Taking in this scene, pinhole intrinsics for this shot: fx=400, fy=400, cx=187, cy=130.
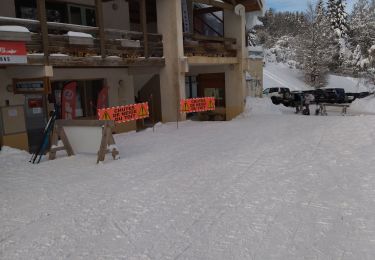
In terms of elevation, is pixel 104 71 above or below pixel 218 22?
below

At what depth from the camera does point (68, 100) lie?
49.8 feet

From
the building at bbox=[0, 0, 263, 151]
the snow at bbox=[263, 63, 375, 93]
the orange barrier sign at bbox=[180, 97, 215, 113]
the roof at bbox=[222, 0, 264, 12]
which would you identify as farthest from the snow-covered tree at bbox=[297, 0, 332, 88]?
the orange barrier sign at bbox=[180, 97, 215, 113]

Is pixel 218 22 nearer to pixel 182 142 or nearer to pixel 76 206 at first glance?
pixel 182 142

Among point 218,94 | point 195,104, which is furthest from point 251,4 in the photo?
point 195,104

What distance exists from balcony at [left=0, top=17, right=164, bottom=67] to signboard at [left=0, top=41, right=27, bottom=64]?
42 centimetres

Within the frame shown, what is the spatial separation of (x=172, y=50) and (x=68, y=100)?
485 centimetres

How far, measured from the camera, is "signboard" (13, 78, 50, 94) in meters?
11.4

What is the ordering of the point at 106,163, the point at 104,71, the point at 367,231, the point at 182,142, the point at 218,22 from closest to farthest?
the point at 367,231
the point at 106,163
the point at 182,142
the point at 104,71
the point at 218,22

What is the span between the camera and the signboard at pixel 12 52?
10352mm

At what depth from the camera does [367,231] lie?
4910 mm

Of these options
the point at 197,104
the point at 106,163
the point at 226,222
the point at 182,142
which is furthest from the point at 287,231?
the point at 197,104

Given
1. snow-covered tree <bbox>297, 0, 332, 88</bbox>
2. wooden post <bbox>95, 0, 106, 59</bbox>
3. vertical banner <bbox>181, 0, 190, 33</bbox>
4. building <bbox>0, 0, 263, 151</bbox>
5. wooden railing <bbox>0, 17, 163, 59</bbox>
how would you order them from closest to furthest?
wooden railing <bbox>0, 17, 163, 59</bbox>, building <bbox>0, 0, 263, 151</bbox>, wooden post <bbox>95, 0, 106, 59</bbox>, vertical banner <bbox>181, 0, 190, 33</bbox>, snow-covered tree <bbox>297, 0, 332, 88</bbox>

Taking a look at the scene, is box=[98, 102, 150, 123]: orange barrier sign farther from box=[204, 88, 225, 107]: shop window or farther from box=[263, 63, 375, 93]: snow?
box=[263, 63, 375, 93]: snow

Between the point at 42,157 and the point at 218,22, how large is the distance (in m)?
19.0
